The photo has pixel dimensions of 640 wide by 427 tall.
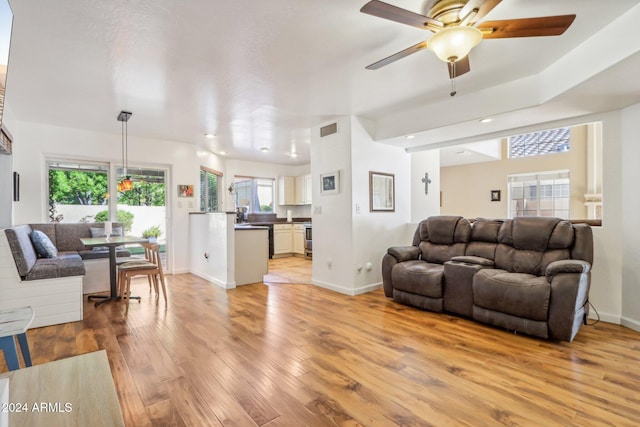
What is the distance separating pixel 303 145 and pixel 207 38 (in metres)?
3.70

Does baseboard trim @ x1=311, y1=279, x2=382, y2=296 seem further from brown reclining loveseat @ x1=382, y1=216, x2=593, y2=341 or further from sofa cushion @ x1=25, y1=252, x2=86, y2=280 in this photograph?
sofa cushion @ x1=25, y1=252, x2=86, y2=280

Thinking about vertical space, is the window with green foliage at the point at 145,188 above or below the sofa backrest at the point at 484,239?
above

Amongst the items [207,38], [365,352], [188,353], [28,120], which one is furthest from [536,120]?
[28,120]

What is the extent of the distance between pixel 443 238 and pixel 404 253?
1.78 ft

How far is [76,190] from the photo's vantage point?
486cm

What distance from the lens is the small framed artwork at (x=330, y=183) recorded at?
13.9ft

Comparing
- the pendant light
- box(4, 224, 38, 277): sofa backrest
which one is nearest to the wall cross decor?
the pendant light

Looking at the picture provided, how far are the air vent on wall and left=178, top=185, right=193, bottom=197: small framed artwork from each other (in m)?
2.80

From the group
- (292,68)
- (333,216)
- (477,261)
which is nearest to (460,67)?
(292,68)

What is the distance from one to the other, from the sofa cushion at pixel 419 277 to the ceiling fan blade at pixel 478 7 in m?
2.41

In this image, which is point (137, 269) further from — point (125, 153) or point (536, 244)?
point (536, 244)

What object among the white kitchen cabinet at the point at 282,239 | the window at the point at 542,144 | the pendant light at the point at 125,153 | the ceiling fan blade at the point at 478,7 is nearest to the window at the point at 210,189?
the pendant light at the point at 125,153

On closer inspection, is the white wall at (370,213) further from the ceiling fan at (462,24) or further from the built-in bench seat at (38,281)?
the built-in bench seat at (38,281)

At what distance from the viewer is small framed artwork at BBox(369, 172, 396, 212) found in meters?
4.32
